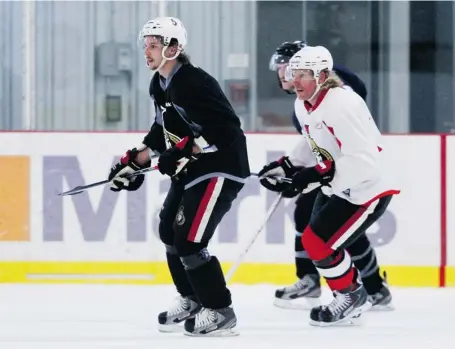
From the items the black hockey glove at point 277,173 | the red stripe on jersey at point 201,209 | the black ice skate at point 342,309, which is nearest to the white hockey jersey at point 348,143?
the black hockey glove at point 277,173

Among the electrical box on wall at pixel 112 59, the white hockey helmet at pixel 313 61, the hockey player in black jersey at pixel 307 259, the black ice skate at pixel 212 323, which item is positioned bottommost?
the black ice skate at pixel 212 323

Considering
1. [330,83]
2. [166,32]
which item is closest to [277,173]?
[330,83]

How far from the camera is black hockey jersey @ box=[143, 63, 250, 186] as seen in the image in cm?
372

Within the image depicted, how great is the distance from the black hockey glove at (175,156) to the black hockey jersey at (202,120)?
6cm

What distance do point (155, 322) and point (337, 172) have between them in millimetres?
850

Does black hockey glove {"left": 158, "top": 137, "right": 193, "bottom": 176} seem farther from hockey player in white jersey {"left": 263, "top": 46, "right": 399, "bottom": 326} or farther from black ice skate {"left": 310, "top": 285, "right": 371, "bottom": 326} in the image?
black ice skate {"left": 310, "top": 285, "right": 371, "bottom": 326}

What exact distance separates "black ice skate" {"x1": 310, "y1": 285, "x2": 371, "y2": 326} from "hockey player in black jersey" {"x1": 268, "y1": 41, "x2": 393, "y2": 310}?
0.38 m

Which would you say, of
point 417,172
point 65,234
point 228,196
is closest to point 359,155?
point 228,196

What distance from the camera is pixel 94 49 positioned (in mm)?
6391

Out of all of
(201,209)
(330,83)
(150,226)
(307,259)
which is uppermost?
(330,83)

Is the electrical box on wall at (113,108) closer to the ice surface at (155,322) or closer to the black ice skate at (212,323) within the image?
the ice surface at (155,322)

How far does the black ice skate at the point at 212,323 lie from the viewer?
151 inches

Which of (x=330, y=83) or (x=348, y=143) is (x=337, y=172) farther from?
(x=330, y=83)

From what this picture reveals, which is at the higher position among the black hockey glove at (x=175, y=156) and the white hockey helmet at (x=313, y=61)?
the white hockey helmet at (x=313, y=61)
